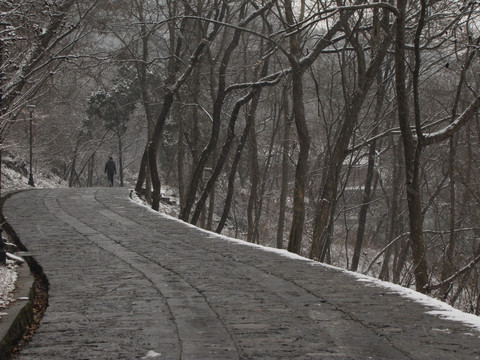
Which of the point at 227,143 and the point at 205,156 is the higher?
the point at 227,143

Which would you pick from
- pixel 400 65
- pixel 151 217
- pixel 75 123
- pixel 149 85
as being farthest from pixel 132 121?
pixel 400 65

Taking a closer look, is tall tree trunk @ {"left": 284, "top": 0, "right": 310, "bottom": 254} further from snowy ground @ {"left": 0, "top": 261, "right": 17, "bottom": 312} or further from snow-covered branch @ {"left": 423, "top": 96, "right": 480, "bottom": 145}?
snowy ground @ {"left": 0, "top": 261, "right": 17, "bottom": 312}

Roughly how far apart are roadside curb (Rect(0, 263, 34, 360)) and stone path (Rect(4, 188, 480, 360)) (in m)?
0.15

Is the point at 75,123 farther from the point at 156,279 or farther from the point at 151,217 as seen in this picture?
the point at 156,279

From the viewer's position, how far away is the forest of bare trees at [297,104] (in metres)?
9.89

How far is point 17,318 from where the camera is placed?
4.83 m

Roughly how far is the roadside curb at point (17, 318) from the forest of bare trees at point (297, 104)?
1805 mm

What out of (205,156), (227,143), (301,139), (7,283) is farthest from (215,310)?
(227,143)

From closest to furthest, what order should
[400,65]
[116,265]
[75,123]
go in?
[116,265], [400,65], [75,123]

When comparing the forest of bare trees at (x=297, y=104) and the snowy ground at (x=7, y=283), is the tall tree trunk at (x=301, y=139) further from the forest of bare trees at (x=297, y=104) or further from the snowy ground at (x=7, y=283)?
the snowy ground at (x=7, y=283)

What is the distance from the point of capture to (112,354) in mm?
4203

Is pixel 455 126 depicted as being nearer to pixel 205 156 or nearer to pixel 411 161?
pixel 411 161

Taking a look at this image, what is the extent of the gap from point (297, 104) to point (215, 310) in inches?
309

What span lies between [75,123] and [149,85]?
10074 mm
